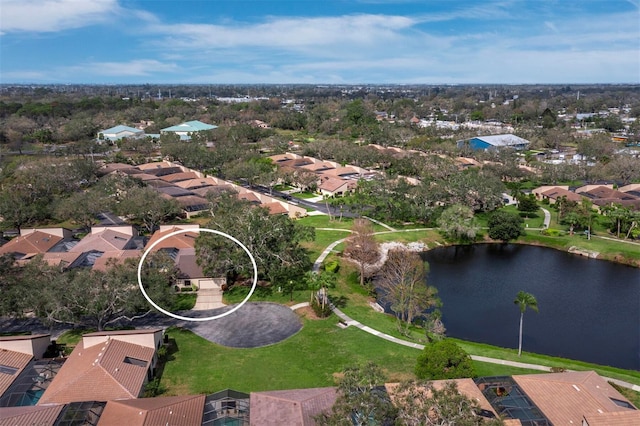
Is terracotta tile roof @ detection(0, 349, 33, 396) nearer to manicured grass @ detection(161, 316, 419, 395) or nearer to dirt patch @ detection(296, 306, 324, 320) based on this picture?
manicured grass @ detection(161, 316, 419, 395)

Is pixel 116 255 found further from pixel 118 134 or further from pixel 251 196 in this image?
pixel 118 134

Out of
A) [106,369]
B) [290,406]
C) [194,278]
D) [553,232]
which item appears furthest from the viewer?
[553,232]

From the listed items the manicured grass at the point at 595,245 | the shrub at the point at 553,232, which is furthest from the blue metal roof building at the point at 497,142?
the manicured grass at the point at 595,245

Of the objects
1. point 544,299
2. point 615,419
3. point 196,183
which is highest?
point 196,183

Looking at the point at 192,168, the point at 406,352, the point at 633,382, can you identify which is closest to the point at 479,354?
the point at 406,352

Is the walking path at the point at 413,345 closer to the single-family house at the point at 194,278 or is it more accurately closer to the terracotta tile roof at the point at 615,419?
the single-family house at the point at 194,278

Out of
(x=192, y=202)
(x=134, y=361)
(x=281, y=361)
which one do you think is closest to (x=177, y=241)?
(x=192, y=202)
